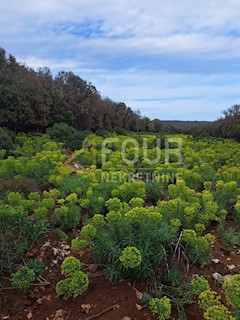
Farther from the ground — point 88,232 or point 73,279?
point 88,232

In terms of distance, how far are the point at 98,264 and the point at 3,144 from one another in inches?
389

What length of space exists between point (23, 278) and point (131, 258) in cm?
124

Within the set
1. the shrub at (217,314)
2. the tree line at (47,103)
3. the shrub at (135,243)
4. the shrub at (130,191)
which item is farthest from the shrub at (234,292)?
the tree line at (47,103)

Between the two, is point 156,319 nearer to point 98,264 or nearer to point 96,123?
point 98,264

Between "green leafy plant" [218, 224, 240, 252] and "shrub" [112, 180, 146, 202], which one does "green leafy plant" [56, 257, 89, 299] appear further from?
"green leafy plant" [218, 224, 240, 252]

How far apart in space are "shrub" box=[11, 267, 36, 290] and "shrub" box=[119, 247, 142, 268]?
108 cm

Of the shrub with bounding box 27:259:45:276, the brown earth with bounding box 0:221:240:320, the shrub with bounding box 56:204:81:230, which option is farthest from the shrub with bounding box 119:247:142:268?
the shrub with bounding box 56:204:81:230

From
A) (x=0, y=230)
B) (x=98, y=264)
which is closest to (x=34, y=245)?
(x=0, y=230)

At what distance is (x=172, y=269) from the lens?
12.5 ft

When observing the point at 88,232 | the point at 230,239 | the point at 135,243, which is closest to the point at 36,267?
the point at 88,232

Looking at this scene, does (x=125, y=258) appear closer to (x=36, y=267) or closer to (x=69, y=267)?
(x=69, y=267)

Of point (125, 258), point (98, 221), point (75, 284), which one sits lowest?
point (75, 284)

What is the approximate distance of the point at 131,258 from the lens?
130 inches

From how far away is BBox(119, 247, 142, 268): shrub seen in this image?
331 centimetres
